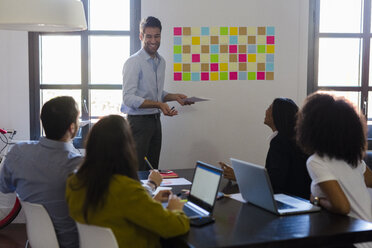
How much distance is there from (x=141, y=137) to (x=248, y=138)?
3.65ft

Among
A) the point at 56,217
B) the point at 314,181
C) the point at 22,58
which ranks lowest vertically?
the point at 56,217

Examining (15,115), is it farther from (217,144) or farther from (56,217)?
(56,217)

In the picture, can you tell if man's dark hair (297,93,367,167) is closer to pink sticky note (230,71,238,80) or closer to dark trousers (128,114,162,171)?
dark trousers (128,114,162,171)

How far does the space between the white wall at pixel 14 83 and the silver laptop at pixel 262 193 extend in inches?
104

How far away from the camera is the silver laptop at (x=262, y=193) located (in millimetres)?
2098

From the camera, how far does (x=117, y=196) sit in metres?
1.81

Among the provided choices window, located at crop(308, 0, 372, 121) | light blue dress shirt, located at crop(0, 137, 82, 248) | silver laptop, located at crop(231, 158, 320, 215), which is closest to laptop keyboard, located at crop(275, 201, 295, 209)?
silver laptop, located at crop(231, 158, 320, 215)

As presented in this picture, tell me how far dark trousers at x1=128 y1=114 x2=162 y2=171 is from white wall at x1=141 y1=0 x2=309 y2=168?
0.41 meters

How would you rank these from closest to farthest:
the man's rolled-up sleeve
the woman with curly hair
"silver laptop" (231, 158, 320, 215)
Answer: "silver laptop" (231, 158, 320, 215) < the woman with curly hair < the man's rolled-up sleeve

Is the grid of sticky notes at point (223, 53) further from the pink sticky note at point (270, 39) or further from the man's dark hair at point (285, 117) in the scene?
the man's dark hair at point (285, 117)

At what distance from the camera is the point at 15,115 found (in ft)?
14.2

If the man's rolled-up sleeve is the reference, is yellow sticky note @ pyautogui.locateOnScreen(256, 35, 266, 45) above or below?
above

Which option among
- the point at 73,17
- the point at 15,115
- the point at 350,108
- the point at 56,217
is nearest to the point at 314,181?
the point at 350,108

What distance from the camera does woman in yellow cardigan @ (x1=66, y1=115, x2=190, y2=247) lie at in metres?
1.80
